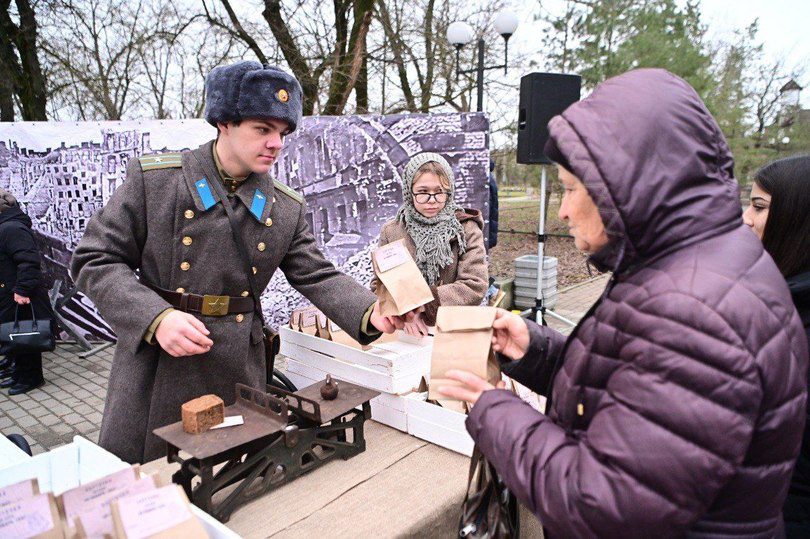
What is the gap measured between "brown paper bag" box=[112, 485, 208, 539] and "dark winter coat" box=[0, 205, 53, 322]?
461 centimetres

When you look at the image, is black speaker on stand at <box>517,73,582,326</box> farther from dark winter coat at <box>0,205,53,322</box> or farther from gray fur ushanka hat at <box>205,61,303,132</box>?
dark winter coat at <box>0,205,53,322</box>

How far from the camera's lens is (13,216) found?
4.72 metres

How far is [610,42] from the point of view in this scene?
12.6 meters

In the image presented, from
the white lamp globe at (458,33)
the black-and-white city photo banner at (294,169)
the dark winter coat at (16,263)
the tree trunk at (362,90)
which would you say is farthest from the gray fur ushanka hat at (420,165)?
the tree trunk at (362,90)

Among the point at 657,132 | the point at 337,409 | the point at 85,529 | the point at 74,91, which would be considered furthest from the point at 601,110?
the point at 74,91

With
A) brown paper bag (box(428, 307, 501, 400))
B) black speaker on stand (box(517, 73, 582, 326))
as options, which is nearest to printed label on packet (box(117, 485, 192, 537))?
brown paper bag (box(428, 307, 501, 400))

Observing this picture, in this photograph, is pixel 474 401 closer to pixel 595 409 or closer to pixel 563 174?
pixel 595 409

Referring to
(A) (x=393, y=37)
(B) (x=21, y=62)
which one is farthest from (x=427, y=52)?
(B) (x=21, y=62)

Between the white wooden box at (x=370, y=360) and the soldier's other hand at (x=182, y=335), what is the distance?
549mm

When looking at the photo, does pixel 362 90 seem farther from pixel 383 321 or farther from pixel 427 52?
pixel 383 321

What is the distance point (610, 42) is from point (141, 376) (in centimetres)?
1344

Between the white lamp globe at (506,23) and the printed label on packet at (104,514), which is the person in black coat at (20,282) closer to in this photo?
the printed label on packet at (104,514)

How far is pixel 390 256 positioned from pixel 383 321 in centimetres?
25

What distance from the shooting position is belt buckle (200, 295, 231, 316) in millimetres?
1812
